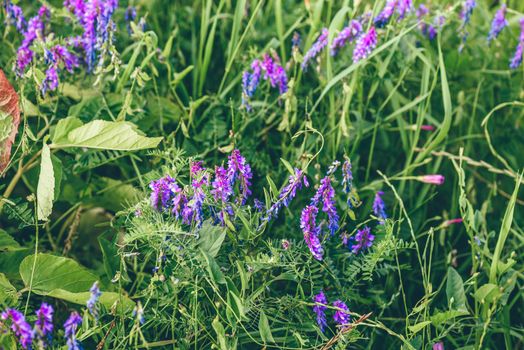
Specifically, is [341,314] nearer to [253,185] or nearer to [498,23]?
[253,185]

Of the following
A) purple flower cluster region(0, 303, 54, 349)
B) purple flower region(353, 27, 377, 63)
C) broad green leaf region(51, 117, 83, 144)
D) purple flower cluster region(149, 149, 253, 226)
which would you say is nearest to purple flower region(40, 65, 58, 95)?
broad green leaf region(51, 117, 83, 144)

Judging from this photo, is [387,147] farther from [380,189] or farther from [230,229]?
[230,229]

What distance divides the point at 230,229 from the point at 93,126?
378 millimetres

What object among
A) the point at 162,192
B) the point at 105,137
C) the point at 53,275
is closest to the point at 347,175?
the point at 162,192

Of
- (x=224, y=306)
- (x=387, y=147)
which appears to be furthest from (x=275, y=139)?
(x=224, y=306)

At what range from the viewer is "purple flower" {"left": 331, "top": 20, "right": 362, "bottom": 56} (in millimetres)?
1873

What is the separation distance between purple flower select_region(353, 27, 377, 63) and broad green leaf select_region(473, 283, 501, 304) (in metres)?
0.63

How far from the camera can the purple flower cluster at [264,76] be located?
5.96 feet

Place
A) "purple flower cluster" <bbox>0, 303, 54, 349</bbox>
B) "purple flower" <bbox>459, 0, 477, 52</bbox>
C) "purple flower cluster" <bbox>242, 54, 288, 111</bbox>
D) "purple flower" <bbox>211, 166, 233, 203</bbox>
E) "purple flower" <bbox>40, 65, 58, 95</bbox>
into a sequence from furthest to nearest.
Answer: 1. "purple flower" <bbox>459, 0, 477, 52</bbox>
2. "purple flower cluster" <bbox>242, 54, 288, 111</bbox>
3. "purple flower" <bbox>40, 65, 58, 95</bbox>
4. "purple flower" <bbox>211, 166, 233, 203</bbox>
5. "purple flower cluster" <bbox>0, 303, 54, 349</bbox>

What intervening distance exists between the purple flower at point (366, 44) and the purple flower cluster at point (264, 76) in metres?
0.20

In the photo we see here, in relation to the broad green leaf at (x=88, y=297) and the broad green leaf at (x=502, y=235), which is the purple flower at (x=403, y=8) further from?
the broad green leaf at (x=88, y=297)

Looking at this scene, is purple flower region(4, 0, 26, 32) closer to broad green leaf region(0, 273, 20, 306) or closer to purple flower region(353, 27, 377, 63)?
broad green leaf region(0, 273, 20, 306)

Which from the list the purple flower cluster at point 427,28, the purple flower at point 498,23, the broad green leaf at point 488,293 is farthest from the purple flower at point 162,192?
the purple flower at point 498,23

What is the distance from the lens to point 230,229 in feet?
4.88
